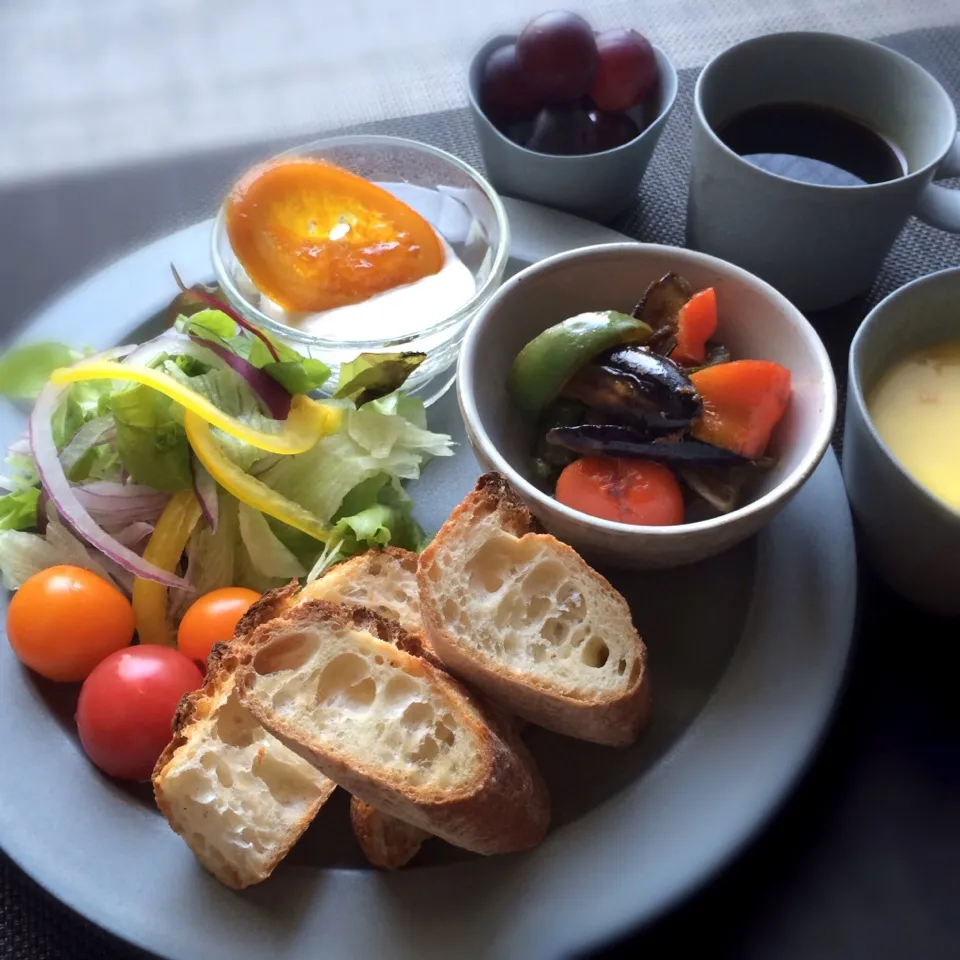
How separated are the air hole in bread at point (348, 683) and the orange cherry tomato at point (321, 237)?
1.77 ft

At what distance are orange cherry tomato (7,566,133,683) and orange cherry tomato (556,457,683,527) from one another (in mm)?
524

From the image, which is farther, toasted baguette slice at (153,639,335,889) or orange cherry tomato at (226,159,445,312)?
orange cherry tomato at (226,159,445,312)

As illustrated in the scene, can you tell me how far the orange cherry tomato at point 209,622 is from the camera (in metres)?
1.05

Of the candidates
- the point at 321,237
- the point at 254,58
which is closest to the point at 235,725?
the point at 321,237

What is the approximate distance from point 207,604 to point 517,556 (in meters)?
0.37

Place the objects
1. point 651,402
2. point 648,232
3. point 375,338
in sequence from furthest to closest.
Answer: point 648,232 → point 375,338 → point 651,402

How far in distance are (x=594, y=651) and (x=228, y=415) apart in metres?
0.53

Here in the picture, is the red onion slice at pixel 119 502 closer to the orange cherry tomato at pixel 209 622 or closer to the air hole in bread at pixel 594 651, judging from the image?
the orange cherry tomato at pixel 209 622

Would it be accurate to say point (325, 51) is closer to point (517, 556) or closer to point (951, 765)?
point (517, 556)

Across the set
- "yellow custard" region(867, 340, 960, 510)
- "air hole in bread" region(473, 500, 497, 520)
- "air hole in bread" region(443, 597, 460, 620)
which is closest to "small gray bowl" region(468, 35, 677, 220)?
"yellow custard" region(867, 340, 960, 510)

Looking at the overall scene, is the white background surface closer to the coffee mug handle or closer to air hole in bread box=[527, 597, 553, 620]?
the coffee mug handle

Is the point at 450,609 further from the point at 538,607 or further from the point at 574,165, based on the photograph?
the point at 574,165

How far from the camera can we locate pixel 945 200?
1201 millimetres

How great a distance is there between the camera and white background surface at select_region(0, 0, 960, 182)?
5.78 feet
